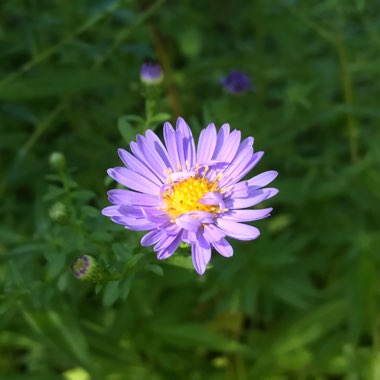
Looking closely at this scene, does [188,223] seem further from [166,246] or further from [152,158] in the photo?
[152,158]

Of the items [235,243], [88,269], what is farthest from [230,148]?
[235,243]

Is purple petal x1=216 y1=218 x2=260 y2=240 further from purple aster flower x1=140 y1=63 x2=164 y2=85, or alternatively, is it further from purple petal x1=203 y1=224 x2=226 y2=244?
purple aster flower x1=140 y1=63 x2=164 y2=85

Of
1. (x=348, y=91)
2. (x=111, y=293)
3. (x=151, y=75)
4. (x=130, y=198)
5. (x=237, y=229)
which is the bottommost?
(x=111, y=293)

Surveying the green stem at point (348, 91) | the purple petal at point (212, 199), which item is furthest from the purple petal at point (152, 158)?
the green stem at point (348, 91)

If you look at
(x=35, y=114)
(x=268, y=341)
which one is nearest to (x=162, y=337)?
(x=268, y=341)

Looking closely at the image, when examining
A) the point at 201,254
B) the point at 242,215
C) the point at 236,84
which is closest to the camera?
the point at 201,254

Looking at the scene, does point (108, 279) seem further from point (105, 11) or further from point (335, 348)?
point (335, 348)

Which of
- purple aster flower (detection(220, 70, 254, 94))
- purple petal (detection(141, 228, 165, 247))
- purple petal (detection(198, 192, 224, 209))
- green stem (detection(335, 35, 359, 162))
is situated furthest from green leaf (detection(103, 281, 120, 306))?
green stem (detection(335, 35, 359, 162))
